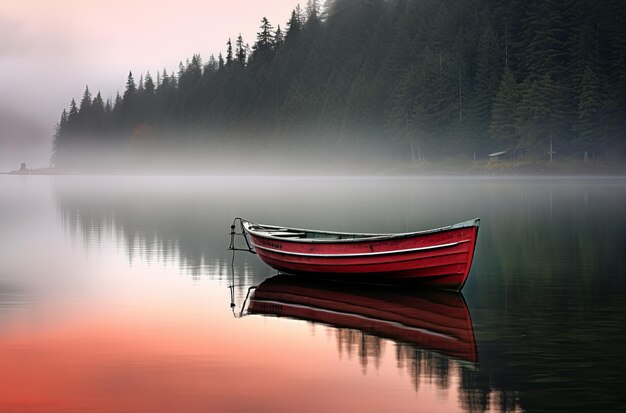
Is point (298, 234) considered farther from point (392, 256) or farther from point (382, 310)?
point (382, 310)

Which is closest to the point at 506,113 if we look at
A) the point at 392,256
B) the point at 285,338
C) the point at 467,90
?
the point at 467,90

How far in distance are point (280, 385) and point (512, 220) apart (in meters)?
36.9

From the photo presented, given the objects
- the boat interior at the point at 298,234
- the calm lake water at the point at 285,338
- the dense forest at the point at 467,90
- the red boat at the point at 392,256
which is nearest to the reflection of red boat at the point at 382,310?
the calm lake water at the point at 285,338

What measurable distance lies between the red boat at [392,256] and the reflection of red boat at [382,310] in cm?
37

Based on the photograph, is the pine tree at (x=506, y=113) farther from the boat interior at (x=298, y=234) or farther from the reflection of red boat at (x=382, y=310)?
the reflection of red boat at (x=382, y=310)

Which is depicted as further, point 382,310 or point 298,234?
point 298,234

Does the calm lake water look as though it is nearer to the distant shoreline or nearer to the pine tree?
the distant shoreline

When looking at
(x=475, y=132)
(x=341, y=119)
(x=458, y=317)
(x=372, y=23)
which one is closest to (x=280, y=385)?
(x=458, y=317)

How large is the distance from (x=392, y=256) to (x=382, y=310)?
3.33 m

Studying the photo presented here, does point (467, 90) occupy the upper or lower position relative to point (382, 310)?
upper

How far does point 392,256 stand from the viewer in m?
25.0

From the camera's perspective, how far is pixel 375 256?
25.3 meters

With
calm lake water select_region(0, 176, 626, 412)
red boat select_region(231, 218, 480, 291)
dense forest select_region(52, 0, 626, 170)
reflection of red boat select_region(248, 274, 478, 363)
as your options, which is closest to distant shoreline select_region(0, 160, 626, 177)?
dense forest select_region(52, 0, 626, 170)

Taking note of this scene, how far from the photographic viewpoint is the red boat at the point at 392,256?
78.7ft
